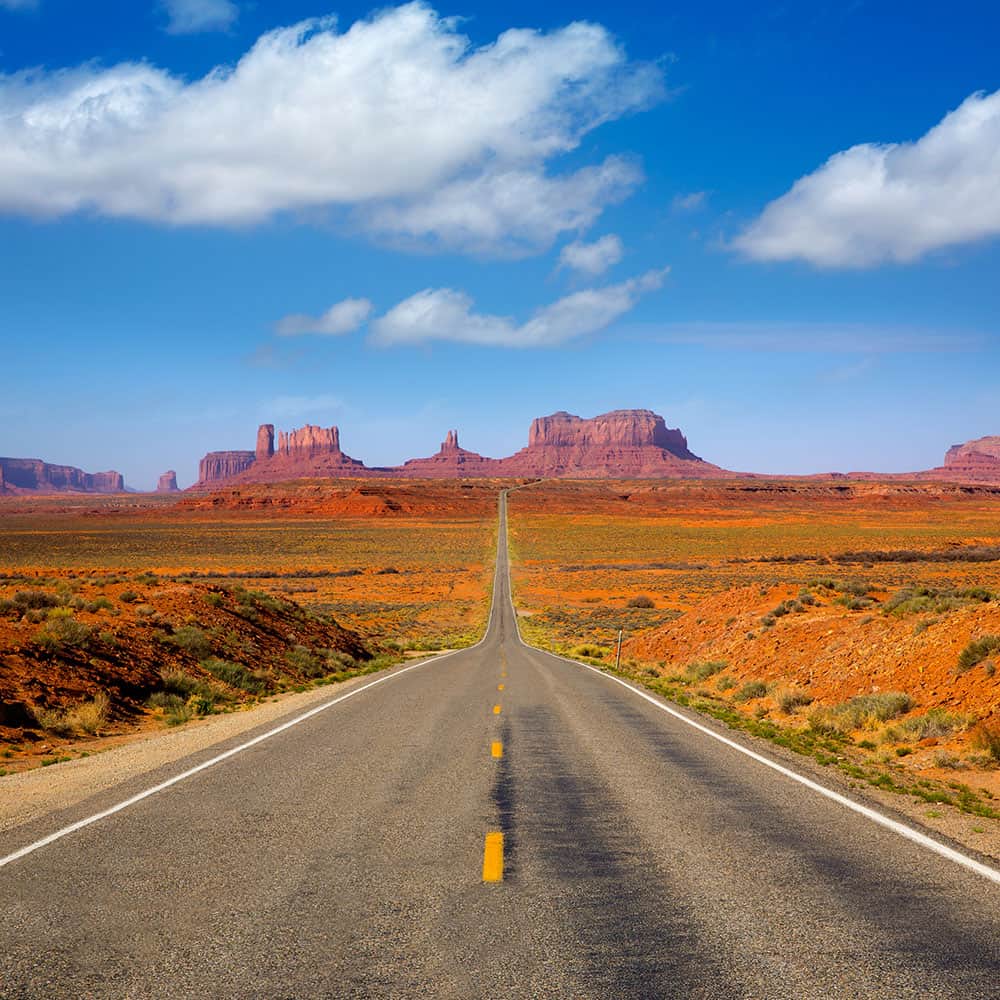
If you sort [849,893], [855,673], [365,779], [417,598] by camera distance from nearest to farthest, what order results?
1. [849,893]
2. [365,779]
3. [855,673]
4. [417,598]

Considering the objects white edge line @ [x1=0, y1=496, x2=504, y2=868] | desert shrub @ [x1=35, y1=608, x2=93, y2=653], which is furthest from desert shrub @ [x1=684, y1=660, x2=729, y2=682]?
desert shrub @ [x1=35, y1=608, x2=93, y2=653]

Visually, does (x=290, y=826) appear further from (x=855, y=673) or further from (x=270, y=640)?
(x=270, y=640)

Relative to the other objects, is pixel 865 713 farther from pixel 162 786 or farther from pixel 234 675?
pixel 234 675

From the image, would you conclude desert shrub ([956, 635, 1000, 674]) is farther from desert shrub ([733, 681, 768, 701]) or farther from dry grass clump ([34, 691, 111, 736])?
dry grass clump ([34, 691, 111, 736])

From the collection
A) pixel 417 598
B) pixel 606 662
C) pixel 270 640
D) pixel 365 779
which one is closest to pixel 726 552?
pixel 417 598

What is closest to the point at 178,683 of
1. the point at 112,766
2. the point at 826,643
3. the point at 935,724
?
the point at 112,766

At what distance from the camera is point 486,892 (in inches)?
227

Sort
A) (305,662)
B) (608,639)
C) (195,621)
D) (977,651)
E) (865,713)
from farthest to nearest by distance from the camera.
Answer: (608,639), (305,662), (195,621), (865,713), (977,651)

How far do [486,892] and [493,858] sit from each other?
77cm

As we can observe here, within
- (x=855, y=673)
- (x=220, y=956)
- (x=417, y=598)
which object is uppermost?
(x=220, y=956)

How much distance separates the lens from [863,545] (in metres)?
92.0

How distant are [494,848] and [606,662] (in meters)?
25.3

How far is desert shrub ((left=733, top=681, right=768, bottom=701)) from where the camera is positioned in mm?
18847

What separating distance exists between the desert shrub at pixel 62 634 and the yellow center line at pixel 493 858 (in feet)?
44.0
